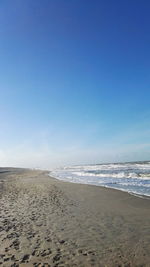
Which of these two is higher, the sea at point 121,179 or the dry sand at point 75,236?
the sea at point 121,179

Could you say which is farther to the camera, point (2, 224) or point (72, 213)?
point (72, 213)

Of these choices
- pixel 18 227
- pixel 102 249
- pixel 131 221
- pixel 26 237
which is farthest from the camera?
pixel 131 221

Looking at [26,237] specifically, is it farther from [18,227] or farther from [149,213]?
[149,213]

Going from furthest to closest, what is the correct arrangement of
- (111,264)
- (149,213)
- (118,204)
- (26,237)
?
(118,204), (149,213), (26,237), (111,264)

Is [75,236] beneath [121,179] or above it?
beneath

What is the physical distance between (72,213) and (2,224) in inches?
159

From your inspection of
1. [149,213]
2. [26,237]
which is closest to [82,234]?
[26,237]

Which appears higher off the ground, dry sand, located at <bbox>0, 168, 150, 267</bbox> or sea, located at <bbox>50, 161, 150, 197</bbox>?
sea, located at <bbox>50, 161, 150, 197</bbox>

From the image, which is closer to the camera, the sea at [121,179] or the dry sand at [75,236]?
the dry sand at [75,236]

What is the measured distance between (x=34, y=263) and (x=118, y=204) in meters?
9.39

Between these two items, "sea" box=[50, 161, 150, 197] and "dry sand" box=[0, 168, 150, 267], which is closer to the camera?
"dry sand" box=[0, 168, 150, 267]

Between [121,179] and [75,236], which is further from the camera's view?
[121,179]

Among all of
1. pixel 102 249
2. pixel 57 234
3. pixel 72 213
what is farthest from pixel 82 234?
pixel 72 213

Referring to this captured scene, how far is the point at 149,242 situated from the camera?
738cm
